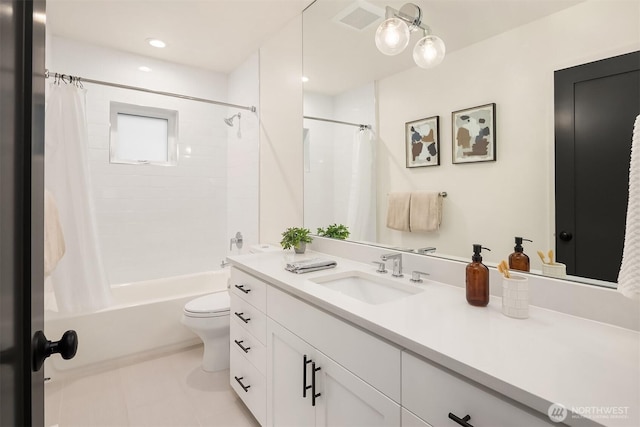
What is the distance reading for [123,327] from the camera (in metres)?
2.29

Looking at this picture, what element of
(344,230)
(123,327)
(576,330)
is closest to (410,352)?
(576,330)

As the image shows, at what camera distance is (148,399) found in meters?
1.94

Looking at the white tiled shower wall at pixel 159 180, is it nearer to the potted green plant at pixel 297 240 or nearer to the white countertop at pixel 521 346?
the potted green plant at pixel 297 240

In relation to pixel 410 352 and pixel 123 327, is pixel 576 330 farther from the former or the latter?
pixel 123 327

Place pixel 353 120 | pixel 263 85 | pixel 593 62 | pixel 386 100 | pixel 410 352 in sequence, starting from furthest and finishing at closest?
1. pixel 263 85
2. pixel 353 120
3. pixel 386 100
4. pixel 593 62
5. pixel 410 352

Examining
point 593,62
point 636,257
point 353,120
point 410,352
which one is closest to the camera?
point 636,257

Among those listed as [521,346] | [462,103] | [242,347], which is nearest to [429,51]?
[462,103]

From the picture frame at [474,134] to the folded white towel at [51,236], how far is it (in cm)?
218

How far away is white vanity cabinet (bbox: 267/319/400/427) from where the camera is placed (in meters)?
0.96

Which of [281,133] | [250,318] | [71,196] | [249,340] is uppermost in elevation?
[281,133]

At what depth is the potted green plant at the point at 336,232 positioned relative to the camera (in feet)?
6.42

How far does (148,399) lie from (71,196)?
54.9 inches

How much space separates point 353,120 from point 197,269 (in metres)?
2.33

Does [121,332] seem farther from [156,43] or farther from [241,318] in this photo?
[156,43]
